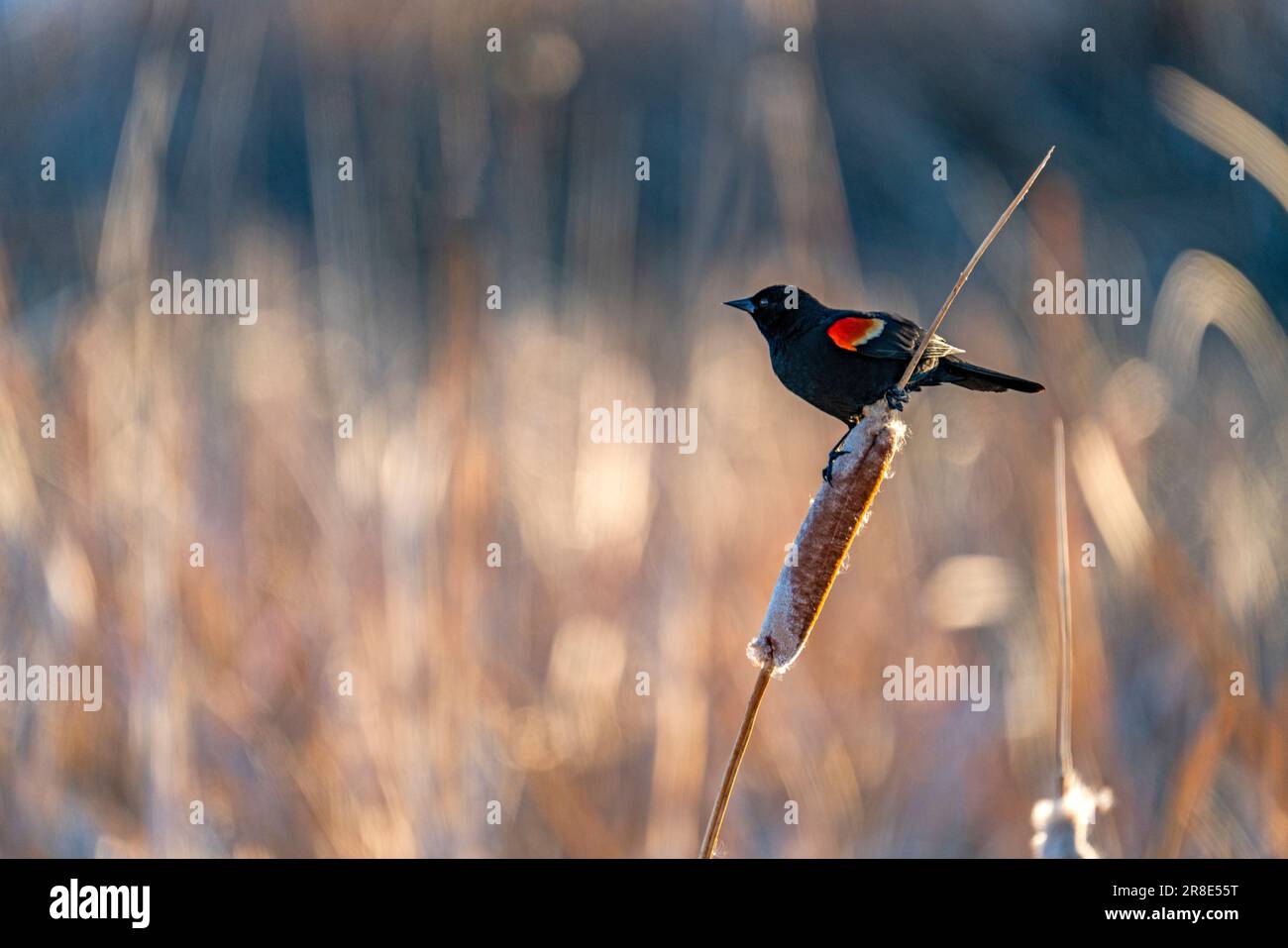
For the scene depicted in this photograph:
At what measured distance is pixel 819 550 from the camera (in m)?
1.11

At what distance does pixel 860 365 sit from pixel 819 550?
93 centimetres

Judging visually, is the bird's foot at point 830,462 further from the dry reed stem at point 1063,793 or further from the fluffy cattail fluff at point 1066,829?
the fluffy cattail fluff at point 1066,829

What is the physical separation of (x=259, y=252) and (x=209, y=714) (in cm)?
144

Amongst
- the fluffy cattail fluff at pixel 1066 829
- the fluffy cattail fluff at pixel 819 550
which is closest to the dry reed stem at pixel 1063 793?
the fluffy cattail fluff at pixel 1066 829

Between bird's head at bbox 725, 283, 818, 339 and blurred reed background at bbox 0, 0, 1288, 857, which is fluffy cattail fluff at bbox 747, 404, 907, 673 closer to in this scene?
blurred reed background at bbox 0, 0, 1288, 857

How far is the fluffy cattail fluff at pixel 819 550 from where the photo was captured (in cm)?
108

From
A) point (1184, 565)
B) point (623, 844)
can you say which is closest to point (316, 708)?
point (623, 844)

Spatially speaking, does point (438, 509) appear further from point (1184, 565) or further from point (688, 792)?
point (1184, 565)

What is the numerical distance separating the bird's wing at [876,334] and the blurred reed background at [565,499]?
34 centimetres

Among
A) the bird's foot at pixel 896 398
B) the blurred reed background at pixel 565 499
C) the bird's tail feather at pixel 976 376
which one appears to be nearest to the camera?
the bird's foot at pixel 896 398

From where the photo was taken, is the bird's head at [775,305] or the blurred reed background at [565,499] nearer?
the blurred reed background at [565,499]

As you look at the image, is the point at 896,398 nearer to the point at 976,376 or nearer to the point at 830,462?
the point at 830,462

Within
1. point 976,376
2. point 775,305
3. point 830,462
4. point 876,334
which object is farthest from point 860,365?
point 830,462

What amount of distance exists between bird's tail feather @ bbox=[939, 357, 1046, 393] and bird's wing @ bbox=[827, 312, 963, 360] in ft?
0.20
